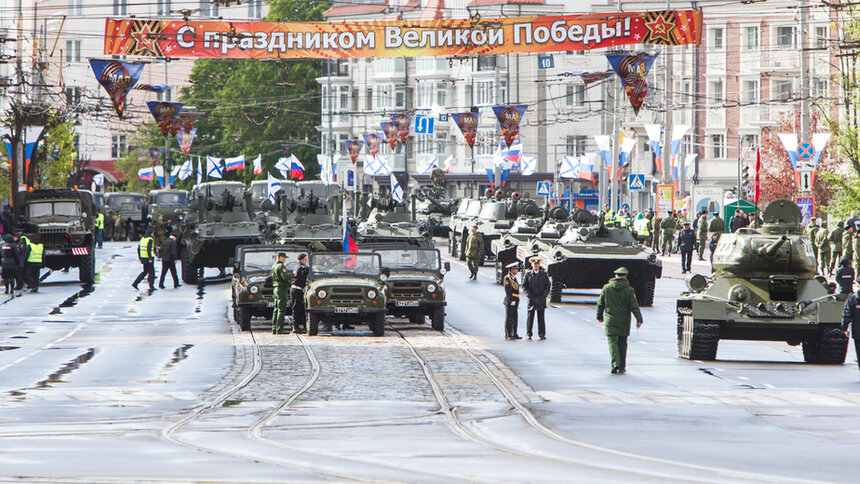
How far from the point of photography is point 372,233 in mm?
41375

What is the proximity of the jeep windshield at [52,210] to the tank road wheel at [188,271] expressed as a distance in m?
3.64

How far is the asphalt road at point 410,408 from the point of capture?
11328mm

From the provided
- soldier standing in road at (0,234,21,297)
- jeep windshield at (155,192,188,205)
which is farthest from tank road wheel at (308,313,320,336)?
jeep windshield at (155,192,188,205)

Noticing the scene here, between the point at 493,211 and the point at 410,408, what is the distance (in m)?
32.3

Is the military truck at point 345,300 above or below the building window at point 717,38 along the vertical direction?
below

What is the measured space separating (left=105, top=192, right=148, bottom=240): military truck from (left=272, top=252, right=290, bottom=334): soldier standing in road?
42.7m

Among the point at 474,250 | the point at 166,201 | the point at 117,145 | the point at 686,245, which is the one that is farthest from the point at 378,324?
the point at 117,145

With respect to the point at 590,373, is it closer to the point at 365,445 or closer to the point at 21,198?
the point at 365,445

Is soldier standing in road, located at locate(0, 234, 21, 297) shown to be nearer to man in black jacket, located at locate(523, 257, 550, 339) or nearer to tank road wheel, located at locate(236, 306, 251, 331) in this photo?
tank road wheel, located at locate(236, 306, 251, 331)

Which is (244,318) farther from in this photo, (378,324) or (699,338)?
(699,338)

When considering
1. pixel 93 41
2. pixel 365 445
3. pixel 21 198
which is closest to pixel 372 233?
pixel 21 198

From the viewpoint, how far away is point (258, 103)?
3514 inches

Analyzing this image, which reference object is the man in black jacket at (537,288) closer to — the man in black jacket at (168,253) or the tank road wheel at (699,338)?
the tank road wheel at (699,338)

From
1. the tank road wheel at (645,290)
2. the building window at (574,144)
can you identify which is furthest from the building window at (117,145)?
the tank road wheel at (645,290)
